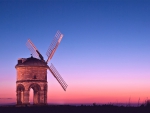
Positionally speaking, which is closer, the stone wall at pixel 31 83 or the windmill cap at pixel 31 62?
the stone wall at pixel 31 83

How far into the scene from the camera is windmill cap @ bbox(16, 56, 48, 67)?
43719 millimetres

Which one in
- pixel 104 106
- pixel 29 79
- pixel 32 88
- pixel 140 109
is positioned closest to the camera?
pixel 140 109

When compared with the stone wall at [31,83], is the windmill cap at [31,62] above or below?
above

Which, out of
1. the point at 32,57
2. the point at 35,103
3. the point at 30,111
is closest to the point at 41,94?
the point at 35,103

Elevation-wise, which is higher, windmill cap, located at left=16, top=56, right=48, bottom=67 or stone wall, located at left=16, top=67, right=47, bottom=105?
windmill cap, located at left=16, top=56, right=48, bottom=67

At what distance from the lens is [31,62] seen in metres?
43.9

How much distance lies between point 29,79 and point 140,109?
1917 cm

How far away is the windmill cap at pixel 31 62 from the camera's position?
1721 inches

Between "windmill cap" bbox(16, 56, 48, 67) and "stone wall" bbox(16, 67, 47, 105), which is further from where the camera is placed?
"windmill cap" bbox(16, 56, 48, 67)

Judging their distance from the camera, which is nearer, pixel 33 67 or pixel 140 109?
pixel 140 109

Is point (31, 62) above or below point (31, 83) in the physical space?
above

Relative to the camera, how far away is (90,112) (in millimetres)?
28031

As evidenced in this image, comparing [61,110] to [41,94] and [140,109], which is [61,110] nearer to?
[140,109]

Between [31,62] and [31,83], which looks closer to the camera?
[31,83]
